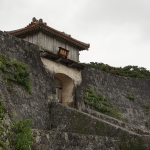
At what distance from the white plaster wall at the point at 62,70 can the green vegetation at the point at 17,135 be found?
810 centimetres

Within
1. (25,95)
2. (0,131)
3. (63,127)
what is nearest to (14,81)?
(25,95)

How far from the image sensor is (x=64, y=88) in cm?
1888

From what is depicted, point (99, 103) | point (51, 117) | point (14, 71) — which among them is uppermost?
point (14, 71)

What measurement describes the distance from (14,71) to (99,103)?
7414mm

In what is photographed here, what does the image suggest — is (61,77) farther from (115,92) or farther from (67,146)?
(67,146)

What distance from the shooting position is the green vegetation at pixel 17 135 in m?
8.15

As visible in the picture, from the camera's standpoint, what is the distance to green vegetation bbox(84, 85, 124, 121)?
19.2 metres

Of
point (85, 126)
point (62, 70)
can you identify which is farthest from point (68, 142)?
point (62, 70)

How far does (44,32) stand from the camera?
56.9ft

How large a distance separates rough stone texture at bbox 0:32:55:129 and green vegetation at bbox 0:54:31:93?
308 mm

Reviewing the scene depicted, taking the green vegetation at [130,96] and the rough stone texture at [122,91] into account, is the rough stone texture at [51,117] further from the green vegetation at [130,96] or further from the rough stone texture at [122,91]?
the green vegetation at [130,96]

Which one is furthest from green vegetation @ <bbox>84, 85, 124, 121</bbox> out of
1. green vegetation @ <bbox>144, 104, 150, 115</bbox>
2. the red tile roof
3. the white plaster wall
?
the red tile roof

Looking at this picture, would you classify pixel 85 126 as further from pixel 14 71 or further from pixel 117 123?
pixel 14 71

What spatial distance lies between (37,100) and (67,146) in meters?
5.28
